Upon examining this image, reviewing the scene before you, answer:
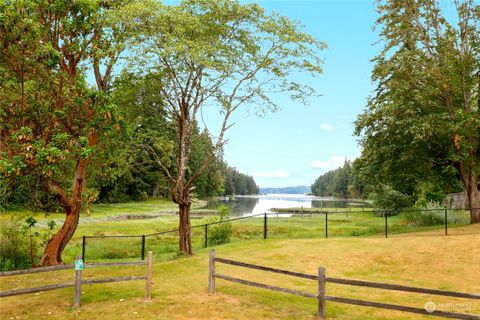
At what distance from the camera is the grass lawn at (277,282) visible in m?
11.1

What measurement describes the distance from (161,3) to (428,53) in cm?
2098

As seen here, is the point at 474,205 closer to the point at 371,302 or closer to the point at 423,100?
the point at 423,100

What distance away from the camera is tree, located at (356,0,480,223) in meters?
26.3

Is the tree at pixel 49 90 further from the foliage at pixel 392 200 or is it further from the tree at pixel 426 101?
the foliage at pixel 392 200

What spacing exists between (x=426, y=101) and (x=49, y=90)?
23194 millimetres

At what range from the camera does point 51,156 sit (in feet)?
42.7

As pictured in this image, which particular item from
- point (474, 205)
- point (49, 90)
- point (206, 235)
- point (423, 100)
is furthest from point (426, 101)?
point (49, 90)

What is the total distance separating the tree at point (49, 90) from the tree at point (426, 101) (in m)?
19.1

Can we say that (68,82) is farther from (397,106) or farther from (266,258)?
(397,106)

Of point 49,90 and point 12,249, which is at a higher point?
point 49,90

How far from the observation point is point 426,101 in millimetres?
27062

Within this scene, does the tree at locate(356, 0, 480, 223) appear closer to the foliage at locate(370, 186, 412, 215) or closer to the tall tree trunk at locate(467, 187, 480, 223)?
the tall tree trunk at locate(467, 187, 480, 223)

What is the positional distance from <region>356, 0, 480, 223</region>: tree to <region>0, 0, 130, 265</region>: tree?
1905 cm

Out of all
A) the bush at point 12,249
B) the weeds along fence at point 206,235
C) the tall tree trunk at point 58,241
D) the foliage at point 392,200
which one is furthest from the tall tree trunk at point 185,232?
the foliage at point 392,200
